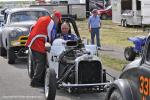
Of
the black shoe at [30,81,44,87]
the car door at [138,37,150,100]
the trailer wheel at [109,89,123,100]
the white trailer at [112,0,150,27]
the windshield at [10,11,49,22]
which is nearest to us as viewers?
the car door at [138,37,150,100]

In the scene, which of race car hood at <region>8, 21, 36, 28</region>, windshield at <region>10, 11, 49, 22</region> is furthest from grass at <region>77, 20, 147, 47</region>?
race car hood at <region>8, 21, 36, 28</region>

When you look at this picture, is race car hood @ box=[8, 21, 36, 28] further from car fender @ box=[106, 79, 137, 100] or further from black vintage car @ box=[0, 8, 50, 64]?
car fender @ box=[106, 79, 137, 100]

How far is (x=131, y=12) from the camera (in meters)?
36.8

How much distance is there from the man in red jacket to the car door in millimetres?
5100

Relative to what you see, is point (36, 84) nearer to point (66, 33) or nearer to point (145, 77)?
point (66, 33)

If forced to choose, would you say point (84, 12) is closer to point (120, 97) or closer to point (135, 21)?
point (135, 21)

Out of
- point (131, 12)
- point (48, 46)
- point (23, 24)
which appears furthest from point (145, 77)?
point (131, 12)

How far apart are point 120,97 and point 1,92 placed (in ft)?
17.7

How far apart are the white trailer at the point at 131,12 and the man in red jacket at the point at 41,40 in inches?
908

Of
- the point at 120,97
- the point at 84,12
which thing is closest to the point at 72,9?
the point at 84,12

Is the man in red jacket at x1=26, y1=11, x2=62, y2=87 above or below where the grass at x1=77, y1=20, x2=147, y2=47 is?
above

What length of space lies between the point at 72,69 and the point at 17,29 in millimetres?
6613

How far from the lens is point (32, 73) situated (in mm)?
11766

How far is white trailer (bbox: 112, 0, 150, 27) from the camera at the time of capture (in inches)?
1322
